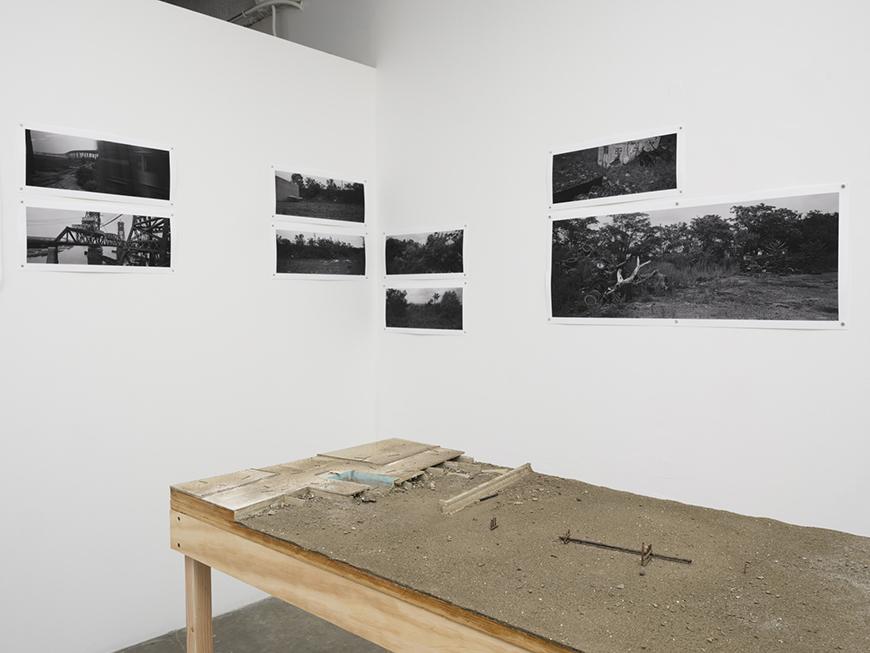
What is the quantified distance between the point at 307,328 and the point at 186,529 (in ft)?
5.68

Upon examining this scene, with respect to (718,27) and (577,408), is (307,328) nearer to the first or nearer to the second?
(577,408)

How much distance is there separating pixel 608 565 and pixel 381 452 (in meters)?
1.00

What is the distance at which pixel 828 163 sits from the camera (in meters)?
2.33

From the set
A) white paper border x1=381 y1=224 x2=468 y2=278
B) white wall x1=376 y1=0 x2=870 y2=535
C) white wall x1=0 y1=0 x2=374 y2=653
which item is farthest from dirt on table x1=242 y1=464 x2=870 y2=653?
white paper border x1=381 y1=224 x2=468 y2=278

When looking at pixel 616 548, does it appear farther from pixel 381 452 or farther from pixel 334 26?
pixel 334 26

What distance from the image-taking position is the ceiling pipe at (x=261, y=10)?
425 cm

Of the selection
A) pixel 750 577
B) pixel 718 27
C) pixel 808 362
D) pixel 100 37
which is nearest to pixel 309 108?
pixel 100 37

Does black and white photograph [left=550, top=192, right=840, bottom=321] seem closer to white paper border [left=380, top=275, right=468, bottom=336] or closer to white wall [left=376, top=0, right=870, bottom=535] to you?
white wall [left=376, top=0, right=870, bottom=535]

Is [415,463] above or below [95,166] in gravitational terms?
below

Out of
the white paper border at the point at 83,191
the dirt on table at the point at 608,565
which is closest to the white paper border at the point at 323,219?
the white paper border at the point at 83,191

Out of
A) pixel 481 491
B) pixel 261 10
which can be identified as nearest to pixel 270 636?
pixel 481 491

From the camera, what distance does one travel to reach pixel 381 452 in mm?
2238

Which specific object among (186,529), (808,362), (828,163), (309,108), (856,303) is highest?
(309,108)

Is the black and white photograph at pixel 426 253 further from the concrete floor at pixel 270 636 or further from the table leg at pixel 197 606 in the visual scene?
the table leg at pixel 197 606
